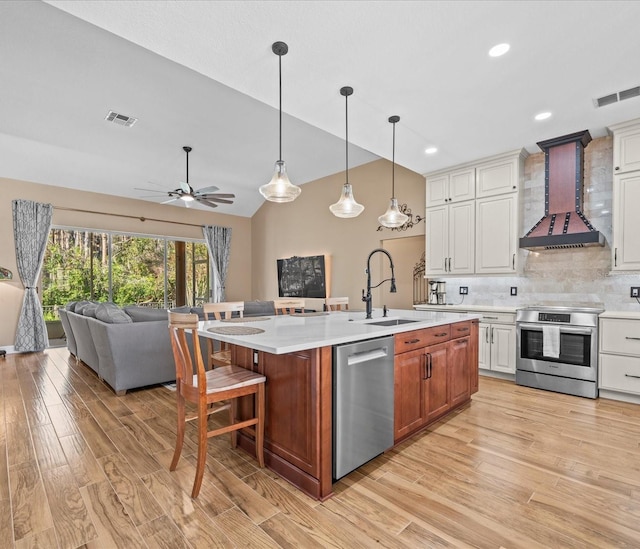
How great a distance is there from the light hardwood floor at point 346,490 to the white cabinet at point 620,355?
40cm

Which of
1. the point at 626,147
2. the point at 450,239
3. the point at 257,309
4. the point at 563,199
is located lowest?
the point at 257,309

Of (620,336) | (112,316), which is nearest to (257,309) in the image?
(112,316)

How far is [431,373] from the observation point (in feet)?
8.51

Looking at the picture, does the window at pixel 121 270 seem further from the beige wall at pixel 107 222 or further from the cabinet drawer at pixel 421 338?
the cabinet drawer at pixel 421 338

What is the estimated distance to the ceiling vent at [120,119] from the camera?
4.48m

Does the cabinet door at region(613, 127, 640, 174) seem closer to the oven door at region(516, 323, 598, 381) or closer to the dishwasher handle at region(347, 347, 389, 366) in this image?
the oven door at region(516, 323, 598, 381)

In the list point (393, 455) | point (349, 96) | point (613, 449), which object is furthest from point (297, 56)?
point (613, 449)

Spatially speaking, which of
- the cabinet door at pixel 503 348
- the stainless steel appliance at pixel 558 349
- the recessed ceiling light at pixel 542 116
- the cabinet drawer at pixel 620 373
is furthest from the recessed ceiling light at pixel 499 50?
the cabinet drawer at pixel 620 373

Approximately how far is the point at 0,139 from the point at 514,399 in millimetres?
7676

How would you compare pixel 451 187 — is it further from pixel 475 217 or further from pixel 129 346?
pixel 129 346

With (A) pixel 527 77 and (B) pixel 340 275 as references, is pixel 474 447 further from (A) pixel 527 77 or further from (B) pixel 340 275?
(B) pixel 340 275

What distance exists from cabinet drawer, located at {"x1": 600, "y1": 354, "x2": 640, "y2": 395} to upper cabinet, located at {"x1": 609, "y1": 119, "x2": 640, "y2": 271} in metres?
0.91

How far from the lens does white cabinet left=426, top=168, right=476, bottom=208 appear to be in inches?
179

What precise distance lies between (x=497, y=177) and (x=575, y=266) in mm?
1398
